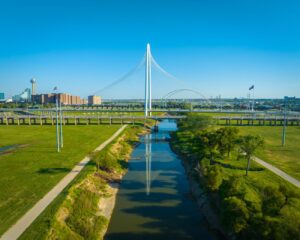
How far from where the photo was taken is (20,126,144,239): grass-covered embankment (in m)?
13.3

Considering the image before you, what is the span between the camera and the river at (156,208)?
15000 millimetres

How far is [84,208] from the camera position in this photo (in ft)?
54.5

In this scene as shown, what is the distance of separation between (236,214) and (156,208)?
7.18 m

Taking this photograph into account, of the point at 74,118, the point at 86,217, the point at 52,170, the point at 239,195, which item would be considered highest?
the point at 74,118

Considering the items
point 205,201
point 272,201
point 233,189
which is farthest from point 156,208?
point 272,201

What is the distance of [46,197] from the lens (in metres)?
17.2

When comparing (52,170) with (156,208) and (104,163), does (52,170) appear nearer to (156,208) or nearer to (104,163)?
(104,163)

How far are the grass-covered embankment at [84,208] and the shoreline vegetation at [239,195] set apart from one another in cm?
736

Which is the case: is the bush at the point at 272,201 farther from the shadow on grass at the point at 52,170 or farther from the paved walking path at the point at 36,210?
the shadow on grass at the point at 52,170

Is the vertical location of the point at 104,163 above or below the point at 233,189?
below

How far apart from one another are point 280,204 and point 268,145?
27.9m

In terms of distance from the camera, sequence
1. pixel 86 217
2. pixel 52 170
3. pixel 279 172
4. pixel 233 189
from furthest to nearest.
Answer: pixel 52 170, pixel 279 172, pixel 86 217, pixel 233 189

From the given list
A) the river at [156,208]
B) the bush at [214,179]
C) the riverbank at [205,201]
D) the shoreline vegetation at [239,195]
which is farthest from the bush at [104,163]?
the bush at [214,179]

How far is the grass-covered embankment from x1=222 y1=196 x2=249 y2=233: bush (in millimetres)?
7338
